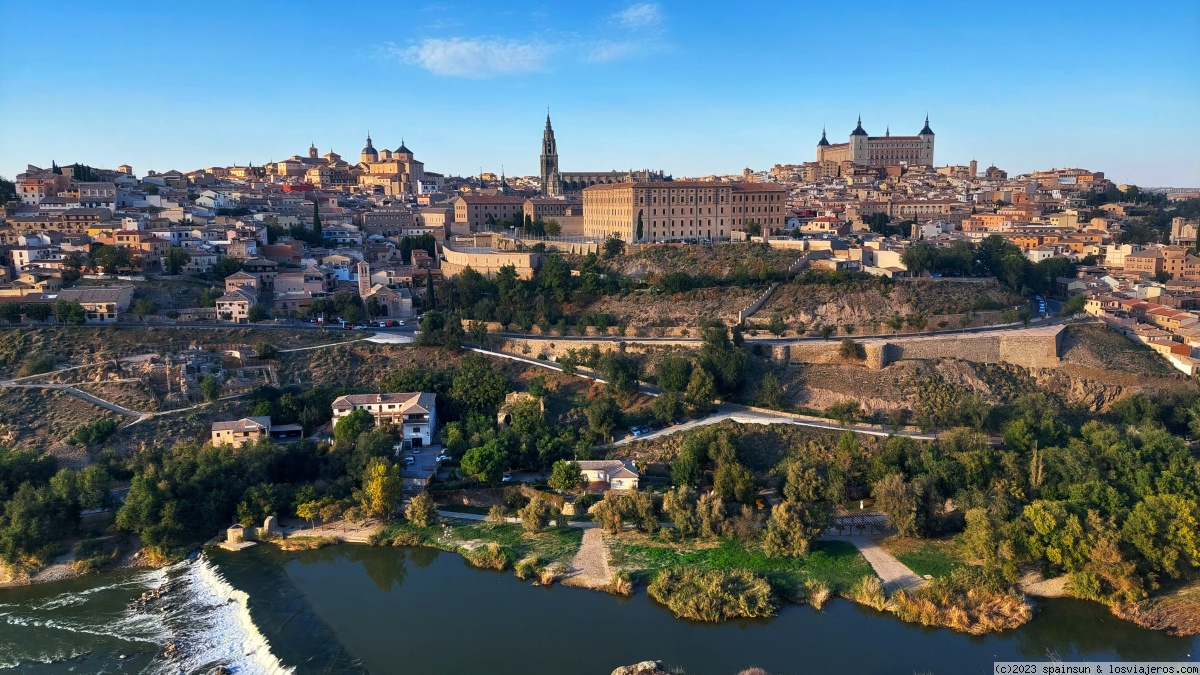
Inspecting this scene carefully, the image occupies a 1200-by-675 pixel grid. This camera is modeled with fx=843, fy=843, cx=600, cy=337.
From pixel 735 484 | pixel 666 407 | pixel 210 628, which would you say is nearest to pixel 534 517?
pixel 735 484

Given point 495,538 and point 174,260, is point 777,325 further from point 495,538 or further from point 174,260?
point 174,260

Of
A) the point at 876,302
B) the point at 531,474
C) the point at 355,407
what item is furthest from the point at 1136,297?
the point at 355,407

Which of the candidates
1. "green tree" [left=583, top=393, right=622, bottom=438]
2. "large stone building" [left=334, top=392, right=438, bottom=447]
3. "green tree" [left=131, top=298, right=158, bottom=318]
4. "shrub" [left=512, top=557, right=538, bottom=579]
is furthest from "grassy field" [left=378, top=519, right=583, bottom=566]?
"green tree" [left=131, top=298, right=158, bottom=318]

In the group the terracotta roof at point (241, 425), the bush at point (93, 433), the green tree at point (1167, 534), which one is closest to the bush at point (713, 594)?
the green tree at point (1167, 534)

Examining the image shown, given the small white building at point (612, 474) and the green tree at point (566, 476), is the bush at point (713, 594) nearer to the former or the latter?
the small white building at point (612, 474)

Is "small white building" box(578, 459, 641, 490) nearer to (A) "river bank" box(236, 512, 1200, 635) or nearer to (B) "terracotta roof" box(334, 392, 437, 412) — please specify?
(A) "river bank" box(236, 512, 1200, 635)
